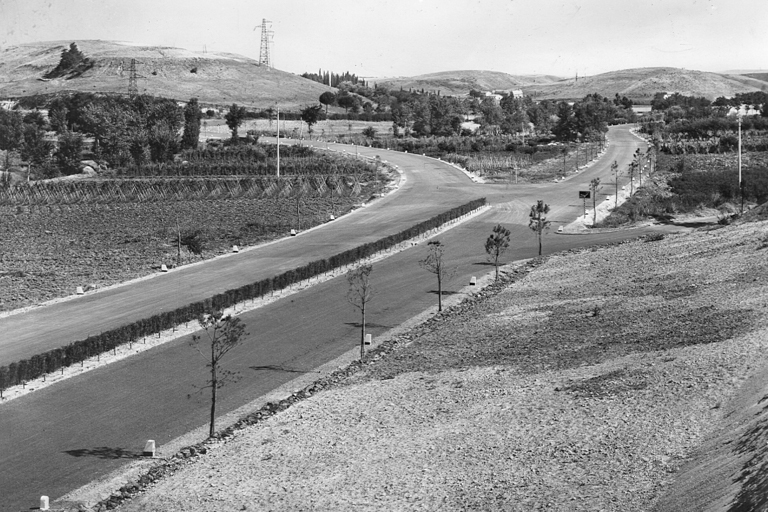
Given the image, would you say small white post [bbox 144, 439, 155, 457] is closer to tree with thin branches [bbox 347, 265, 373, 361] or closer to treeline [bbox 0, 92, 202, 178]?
tree with thin branches [bbox 347, 265, 373, 361]

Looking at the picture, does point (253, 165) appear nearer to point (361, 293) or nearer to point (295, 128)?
point (295, 128)

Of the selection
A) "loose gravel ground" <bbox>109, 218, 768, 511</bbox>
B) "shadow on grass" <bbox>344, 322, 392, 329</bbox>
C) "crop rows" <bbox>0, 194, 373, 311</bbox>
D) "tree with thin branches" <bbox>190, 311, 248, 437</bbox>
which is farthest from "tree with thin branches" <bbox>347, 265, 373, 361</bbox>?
"crop rows" <bbox>0, 194, 373, 311</bbox>

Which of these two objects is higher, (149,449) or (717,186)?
(717,186)

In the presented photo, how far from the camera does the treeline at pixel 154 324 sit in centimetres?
2839

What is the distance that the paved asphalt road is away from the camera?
23188mm

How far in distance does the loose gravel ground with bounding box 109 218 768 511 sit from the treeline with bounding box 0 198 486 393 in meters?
8.31

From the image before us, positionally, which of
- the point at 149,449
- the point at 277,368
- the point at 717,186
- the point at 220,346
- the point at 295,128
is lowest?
the point at 149,449

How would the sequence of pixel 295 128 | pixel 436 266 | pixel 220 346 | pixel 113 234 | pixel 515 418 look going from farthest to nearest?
1. pixel 295 128
2. pixel 113 234
3. pixel 436 266
4. pixel 220 346
5. pixel 515 418

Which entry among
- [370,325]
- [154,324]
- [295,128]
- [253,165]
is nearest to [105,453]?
[154,324]

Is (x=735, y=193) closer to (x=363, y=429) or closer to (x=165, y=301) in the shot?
(x=165, y=301)

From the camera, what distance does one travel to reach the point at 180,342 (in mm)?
33312

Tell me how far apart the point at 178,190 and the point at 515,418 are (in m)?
66.3

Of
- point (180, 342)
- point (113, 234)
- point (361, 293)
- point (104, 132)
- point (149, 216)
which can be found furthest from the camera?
point (104, 132)

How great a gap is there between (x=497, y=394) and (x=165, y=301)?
20104 millimetres
